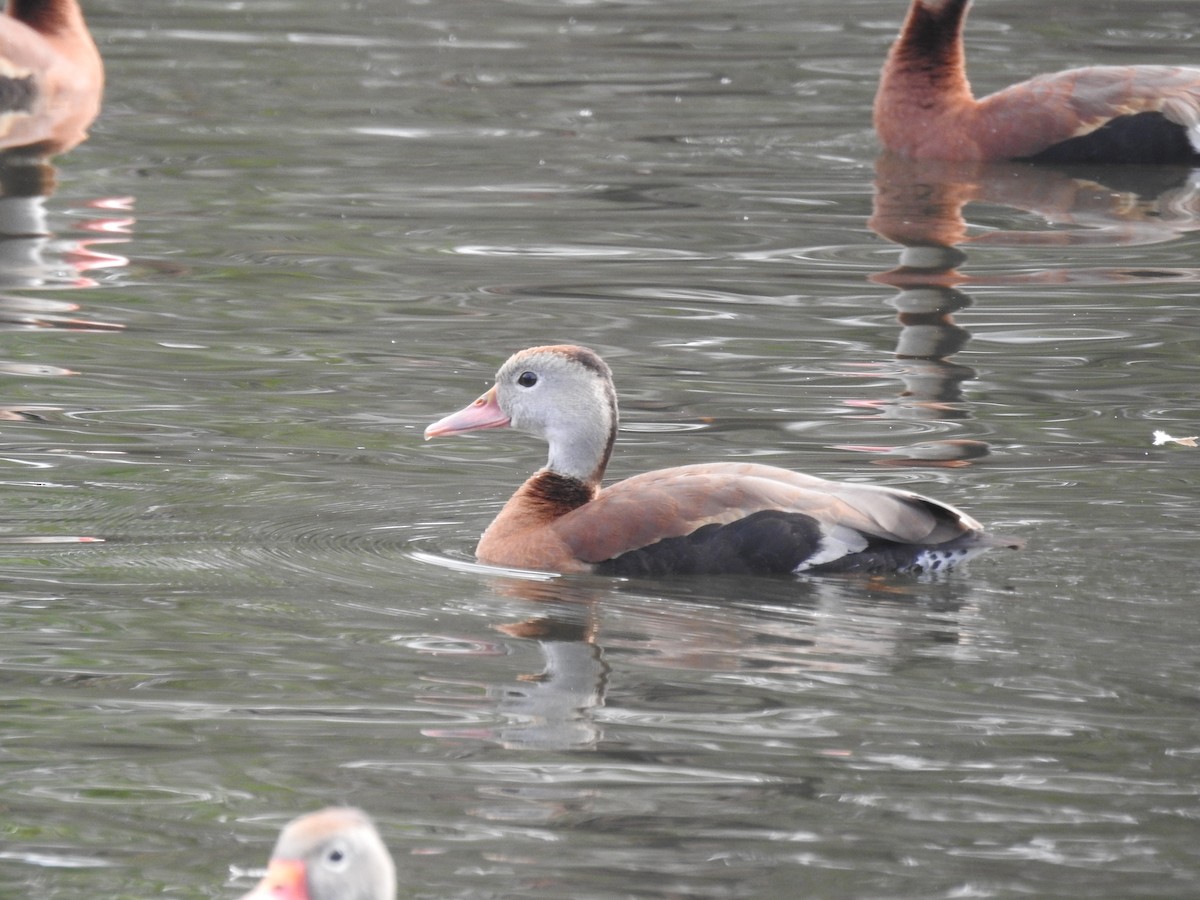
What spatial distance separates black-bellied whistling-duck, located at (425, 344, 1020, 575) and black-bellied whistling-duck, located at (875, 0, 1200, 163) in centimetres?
695

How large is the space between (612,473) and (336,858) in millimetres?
4410

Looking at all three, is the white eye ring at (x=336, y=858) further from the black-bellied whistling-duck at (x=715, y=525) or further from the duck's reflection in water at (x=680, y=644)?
the black-bellied whistling-duck at (x=715, y=525)

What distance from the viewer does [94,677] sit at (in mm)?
6156

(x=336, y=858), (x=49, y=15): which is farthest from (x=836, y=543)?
(x=49, y=15)

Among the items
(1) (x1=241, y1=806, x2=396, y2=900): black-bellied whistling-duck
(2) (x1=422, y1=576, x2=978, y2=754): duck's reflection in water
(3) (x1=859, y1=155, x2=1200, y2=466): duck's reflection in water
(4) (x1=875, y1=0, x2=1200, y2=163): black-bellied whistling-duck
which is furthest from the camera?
(4) (x1=875, y1=0, x2=1200, y2=163): black-bellied whistling-duck

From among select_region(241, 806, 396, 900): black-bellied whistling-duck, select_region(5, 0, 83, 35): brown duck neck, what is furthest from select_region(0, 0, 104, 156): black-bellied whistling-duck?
select_region(241, 806, 396, 900): black-bellied whistling-duck

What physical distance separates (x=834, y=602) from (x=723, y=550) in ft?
1.38

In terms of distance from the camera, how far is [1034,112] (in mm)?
13789

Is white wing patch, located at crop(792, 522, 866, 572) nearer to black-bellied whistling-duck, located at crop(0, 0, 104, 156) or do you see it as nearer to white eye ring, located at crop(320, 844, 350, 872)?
white eye ring, located at crop(320, 844, 350, 872)

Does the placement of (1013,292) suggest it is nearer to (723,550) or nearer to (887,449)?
(887,449)

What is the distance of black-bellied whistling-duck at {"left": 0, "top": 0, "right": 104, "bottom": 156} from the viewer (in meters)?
16.0

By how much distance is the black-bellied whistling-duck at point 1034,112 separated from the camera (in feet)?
45.1

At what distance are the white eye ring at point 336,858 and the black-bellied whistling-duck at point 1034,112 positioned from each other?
10515 mm

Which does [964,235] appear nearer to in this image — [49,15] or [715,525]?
[715,525]
